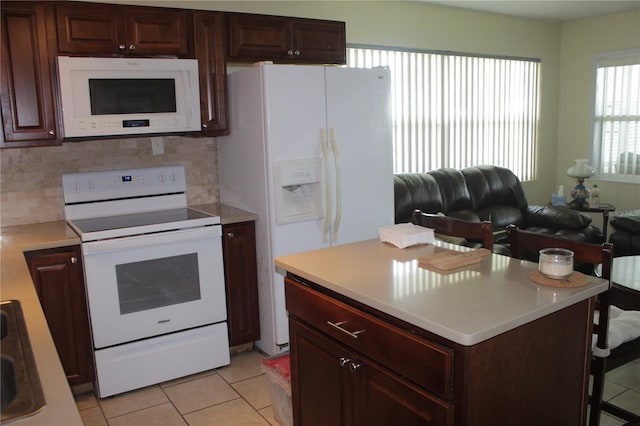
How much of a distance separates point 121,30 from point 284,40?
3.39ft

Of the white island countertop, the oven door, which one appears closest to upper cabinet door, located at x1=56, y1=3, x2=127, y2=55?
the oven door

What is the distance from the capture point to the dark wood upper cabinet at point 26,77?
9.28ft

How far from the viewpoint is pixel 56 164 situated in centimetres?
334

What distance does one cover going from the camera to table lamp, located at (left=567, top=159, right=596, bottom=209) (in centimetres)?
548

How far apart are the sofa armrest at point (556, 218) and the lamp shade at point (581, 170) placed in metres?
0.70

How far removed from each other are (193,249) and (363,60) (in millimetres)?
2295

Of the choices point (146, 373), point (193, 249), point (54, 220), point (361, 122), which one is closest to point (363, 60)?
point (361, 122)

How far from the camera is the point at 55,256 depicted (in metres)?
2.85

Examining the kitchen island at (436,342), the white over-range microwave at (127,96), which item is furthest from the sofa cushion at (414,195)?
the kitchen island at (436,342)

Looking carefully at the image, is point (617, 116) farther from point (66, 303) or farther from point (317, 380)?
point (66, 303)

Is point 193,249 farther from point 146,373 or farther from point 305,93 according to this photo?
point 305,93

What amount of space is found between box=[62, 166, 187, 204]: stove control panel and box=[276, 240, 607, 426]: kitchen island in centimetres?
179

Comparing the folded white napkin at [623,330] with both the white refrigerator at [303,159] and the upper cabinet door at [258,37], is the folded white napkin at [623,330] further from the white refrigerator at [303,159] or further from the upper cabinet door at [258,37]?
the upper cabinet door at [258,37]

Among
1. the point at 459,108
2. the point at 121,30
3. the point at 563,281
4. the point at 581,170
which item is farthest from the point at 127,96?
the point at 581,170
